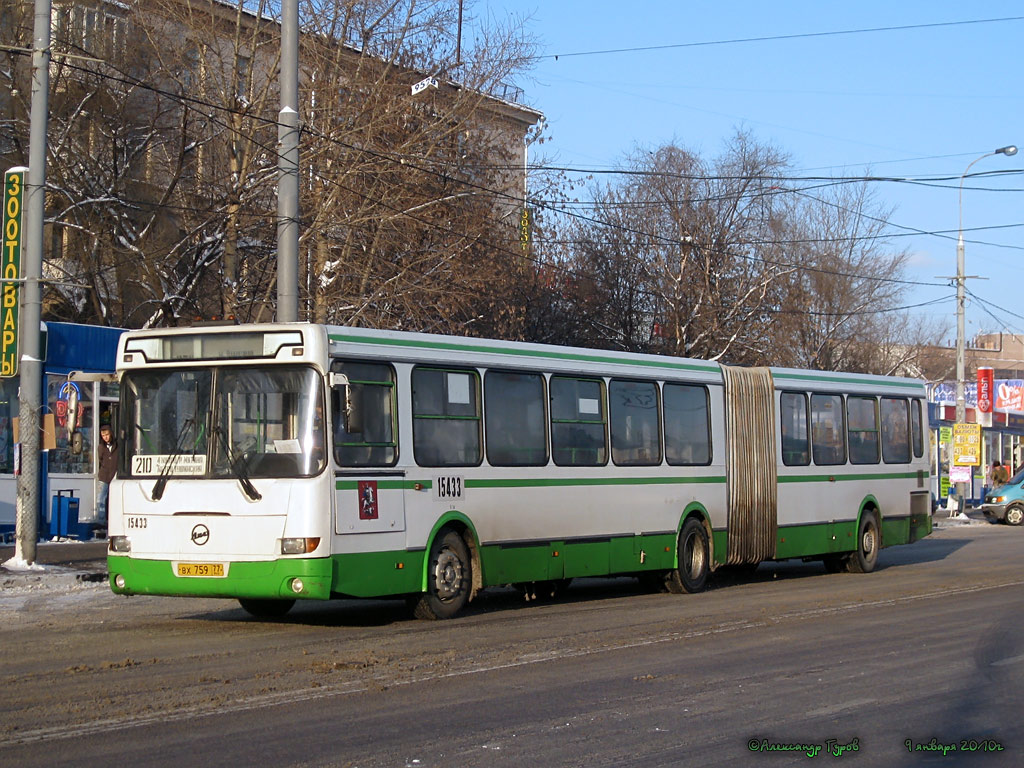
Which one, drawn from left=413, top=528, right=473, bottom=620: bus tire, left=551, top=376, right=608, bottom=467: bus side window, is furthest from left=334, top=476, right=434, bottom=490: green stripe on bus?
left=551, top=376, right=608, bottom=467: bus side window

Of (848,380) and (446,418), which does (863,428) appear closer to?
(848,380)

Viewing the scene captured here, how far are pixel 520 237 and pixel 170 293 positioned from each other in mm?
9117

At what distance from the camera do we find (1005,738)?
25.4ft

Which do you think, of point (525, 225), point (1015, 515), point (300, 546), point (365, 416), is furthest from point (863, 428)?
point (1015, 515)

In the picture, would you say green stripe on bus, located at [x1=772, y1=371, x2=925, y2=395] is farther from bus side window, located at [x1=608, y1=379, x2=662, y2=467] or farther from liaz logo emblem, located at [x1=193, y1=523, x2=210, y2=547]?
liaz logo emblem, located at [x1=193, y1=523, x2=210, y2=547]

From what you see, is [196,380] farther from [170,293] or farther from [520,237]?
[520,237]

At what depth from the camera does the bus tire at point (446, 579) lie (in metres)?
13.0

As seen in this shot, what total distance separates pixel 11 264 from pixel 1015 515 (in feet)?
96.5

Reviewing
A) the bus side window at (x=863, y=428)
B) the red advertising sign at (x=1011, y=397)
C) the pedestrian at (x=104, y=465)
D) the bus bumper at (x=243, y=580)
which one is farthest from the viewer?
the red advertising sign at (x=1011, y=397)

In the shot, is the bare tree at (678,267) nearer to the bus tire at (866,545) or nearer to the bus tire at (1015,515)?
the bus tire at (1015,515)

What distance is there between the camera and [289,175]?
56.6 ft

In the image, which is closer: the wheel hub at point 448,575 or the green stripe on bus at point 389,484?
the green stripe on bus at point 389,484

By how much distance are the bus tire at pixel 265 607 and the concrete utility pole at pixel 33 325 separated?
5163mm

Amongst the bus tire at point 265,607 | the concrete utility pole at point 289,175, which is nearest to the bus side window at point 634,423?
the concrete utility pole at point 289,175
